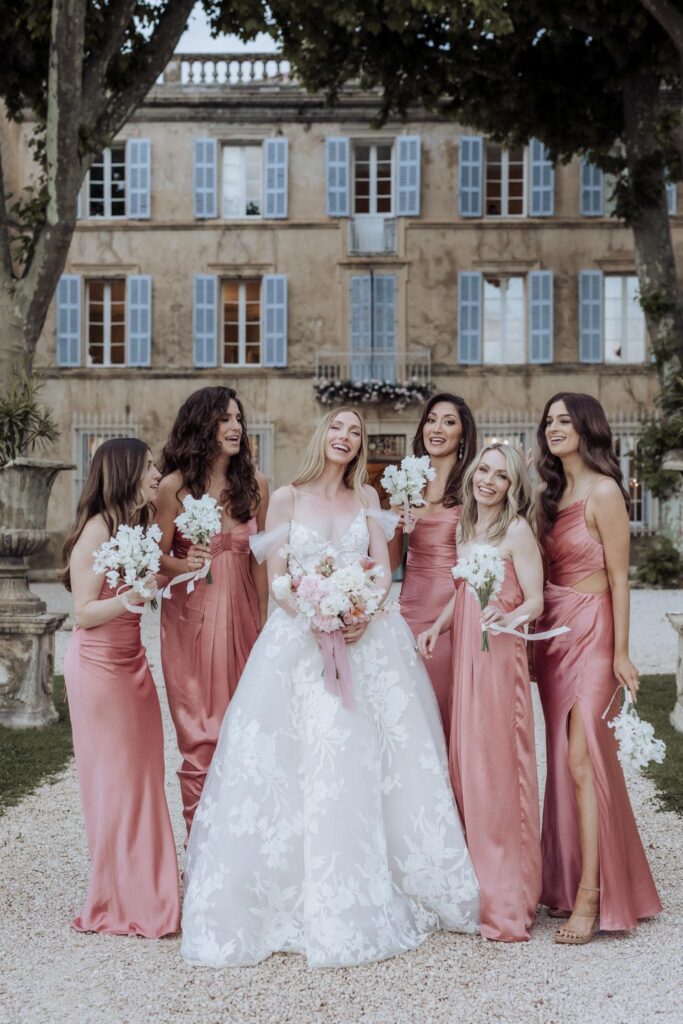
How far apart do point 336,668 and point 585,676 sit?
897 millimetres

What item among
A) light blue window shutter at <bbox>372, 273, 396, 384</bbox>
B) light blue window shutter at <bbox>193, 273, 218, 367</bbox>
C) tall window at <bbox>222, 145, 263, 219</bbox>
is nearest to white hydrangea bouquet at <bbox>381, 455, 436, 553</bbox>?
light blue window shutter at <bbox>372, 273, 396, 384</bbox>

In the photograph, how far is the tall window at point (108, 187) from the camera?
20.3 m

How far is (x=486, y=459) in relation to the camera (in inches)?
155

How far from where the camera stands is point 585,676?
3.82m

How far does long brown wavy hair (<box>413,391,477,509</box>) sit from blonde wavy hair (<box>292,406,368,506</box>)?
20.8 inches

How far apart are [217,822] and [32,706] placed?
4459 millimetres

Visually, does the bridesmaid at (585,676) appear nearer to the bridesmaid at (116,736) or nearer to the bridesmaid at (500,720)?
the bridesmaid at (500,720)

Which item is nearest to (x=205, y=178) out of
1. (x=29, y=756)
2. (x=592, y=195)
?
(x=592, y=195)

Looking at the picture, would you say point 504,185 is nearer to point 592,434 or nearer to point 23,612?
point 23,612

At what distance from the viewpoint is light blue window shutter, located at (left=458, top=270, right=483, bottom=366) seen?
1983 centimetres

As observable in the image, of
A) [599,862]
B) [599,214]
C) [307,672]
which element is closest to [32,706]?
[307,672]

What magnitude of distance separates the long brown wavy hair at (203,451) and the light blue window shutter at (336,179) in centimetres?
1650

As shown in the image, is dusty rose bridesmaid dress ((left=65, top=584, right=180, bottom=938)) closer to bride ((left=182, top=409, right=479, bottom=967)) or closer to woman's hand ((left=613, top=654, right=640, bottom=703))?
bride ((left=182, top=409, right=479, bottom=967))

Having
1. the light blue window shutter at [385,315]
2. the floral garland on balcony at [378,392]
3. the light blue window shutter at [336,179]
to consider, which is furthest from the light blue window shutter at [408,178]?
the floral garland on balcony at [378,392]
